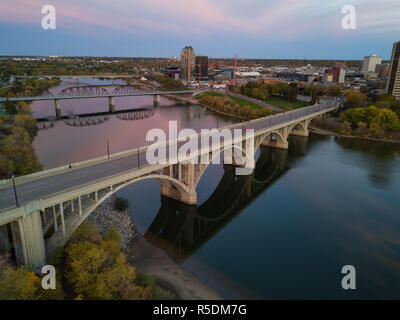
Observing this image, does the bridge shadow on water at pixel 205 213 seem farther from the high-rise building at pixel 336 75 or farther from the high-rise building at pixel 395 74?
the high-rise building at pixel 336 75

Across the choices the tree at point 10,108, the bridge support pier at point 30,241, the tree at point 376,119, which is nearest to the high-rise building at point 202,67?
the tree at point 376,119

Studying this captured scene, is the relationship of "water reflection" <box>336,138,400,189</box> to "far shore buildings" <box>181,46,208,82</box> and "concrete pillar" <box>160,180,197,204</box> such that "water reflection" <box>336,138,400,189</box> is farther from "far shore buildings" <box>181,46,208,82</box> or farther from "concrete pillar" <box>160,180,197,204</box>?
"far shore buildings" <box>181,46,208,82</box>

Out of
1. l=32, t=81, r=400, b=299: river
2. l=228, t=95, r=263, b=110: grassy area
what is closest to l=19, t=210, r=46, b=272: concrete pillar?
l=32, t=81, r=400, b=299: river

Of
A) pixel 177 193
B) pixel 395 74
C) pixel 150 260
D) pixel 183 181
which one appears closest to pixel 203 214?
pixel 177 193
